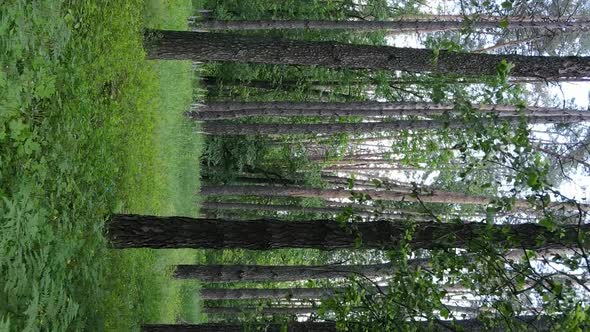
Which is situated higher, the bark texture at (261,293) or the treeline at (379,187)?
the treeline at (379,187)

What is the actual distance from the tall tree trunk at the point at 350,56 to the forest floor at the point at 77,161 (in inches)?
41.6

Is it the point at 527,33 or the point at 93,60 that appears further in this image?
the point at 527,33

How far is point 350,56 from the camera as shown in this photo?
8898 millimetres

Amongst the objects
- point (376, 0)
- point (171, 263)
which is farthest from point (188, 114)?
point (376, 0)

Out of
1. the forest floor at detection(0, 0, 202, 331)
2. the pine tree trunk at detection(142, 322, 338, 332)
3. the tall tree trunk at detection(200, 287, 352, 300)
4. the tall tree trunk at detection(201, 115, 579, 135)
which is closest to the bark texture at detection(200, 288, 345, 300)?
the tall tree trunk at detection(200, 287, 352, 300)

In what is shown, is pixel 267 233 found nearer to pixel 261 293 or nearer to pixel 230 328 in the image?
pixel 230 328

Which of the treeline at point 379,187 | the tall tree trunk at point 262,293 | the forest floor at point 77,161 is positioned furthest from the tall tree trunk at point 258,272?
the tall tree trunk at point 262,293

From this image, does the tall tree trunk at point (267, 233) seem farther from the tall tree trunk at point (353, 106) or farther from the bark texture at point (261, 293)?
the tall tree trunk at point (353, 106)

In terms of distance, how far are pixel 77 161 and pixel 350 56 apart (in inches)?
159

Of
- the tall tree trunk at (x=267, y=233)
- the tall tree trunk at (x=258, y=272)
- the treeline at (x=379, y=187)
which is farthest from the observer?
the tall tree trunk at (x=258, y=272)

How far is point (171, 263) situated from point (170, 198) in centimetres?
136

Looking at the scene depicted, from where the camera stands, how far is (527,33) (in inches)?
640

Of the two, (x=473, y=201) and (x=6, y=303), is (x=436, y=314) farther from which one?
(x=473, y=201)

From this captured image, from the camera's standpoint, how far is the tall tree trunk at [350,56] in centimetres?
845
